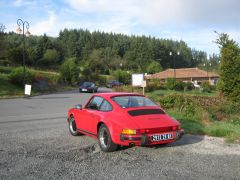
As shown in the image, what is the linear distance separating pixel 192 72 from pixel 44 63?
4241cm

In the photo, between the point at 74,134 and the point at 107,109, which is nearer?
the point at 107,109

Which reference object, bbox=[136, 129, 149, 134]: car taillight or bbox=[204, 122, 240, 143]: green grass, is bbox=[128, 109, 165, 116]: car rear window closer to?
bbox=[136, 129, 149, 134]: car taillight

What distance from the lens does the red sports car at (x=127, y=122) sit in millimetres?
6715

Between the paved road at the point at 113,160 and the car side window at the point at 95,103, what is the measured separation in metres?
0.93

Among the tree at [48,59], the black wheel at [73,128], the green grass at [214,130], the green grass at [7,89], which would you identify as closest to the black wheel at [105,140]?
the black wheel at [73,128]

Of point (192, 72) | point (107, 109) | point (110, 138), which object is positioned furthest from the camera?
point (192, 72)

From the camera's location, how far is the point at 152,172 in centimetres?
554

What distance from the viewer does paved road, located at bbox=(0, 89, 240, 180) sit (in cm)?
543

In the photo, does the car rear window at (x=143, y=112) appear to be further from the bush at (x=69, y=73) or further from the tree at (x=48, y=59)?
the tree at (x=48, y=59)

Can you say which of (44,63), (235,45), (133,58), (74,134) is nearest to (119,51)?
(133,58)

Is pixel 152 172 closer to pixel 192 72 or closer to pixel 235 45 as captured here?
pixel 235 45

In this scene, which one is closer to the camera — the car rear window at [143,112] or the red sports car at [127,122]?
the red sports car at [127,122]

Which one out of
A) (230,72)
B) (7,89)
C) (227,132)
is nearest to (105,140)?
(227,132)

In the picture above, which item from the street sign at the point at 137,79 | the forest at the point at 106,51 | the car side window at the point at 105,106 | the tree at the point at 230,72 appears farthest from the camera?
the forest at the point at 106,51
